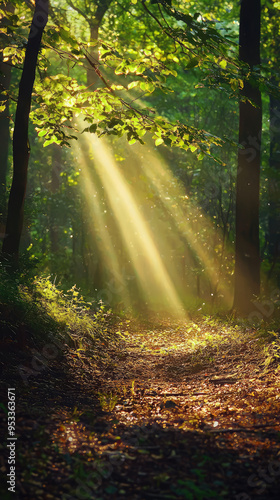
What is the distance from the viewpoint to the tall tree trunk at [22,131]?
6.88 meters

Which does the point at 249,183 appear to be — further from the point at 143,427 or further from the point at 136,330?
the point at 143,427

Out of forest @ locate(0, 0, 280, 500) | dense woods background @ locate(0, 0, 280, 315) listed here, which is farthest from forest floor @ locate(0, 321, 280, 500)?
dense woods background @ locate(0, 0, 280, 315)

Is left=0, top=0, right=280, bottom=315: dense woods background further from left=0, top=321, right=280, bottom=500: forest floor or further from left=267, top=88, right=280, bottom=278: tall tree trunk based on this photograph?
left=0, top=321, right=280, bottom=500: forest floor

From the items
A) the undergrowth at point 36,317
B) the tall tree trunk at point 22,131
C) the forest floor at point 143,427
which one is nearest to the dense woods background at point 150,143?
the tall tree trunk at point 22,131

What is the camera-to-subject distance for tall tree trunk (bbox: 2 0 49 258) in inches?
271

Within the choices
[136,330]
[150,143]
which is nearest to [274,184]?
[150,143]

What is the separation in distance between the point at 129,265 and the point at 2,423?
16337mm

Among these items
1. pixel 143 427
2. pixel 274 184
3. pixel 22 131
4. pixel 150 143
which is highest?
pixel 150 143

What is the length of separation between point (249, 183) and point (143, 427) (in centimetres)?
678

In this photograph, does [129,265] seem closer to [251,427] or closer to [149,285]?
[149,285]

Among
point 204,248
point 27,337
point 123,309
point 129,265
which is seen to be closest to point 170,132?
point 27,337

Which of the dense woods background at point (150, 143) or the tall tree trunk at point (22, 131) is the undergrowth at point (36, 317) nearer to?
the dense woods background at point (150, 143)

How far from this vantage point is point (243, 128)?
9656 mm

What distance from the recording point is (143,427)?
3924 mm
